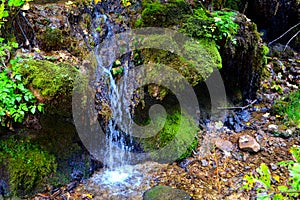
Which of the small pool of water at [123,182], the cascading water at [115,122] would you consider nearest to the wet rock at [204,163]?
the small pool of water at [123,182]

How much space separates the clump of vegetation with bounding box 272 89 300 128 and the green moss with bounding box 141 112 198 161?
196 cm

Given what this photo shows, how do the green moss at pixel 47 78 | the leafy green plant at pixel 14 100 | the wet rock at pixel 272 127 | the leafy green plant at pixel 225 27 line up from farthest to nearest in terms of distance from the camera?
the wet rock at pixel 272 127, the leafy green plant at pixel 225 27, the green moss at pixel 47 78, the leafy green plant at pixel 14 100

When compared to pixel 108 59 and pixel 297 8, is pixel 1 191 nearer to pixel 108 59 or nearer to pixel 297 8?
pixel 108 59

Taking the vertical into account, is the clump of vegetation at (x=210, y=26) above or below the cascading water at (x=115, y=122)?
above

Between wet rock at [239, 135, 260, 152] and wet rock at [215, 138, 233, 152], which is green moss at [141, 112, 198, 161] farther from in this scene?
wet rock at [239, 135, 260, 152]

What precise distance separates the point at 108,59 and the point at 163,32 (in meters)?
1.03

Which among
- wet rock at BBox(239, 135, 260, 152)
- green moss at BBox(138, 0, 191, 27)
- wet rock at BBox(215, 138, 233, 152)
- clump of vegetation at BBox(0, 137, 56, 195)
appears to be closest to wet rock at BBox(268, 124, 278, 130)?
wet rock at BBox(239, 135, 260, 152)

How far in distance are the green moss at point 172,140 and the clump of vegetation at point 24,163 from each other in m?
1.64

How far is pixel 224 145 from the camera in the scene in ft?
14.6

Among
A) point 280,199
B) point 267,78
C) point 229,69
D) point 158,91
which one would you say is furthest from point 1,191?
point 267,78

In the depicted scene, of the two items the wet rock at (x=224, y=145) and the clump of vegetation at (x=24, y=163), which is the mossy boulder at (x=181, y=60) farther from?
the clump of vegetation at (x=24, y=163)

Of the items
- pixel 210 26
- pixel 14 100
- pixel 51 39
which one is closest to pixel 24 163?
pixel 14 100

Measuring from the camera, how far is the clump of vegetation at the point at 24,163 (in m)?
3.32

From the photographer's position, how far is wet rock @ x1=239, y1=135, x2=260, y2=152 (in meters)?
4.29
